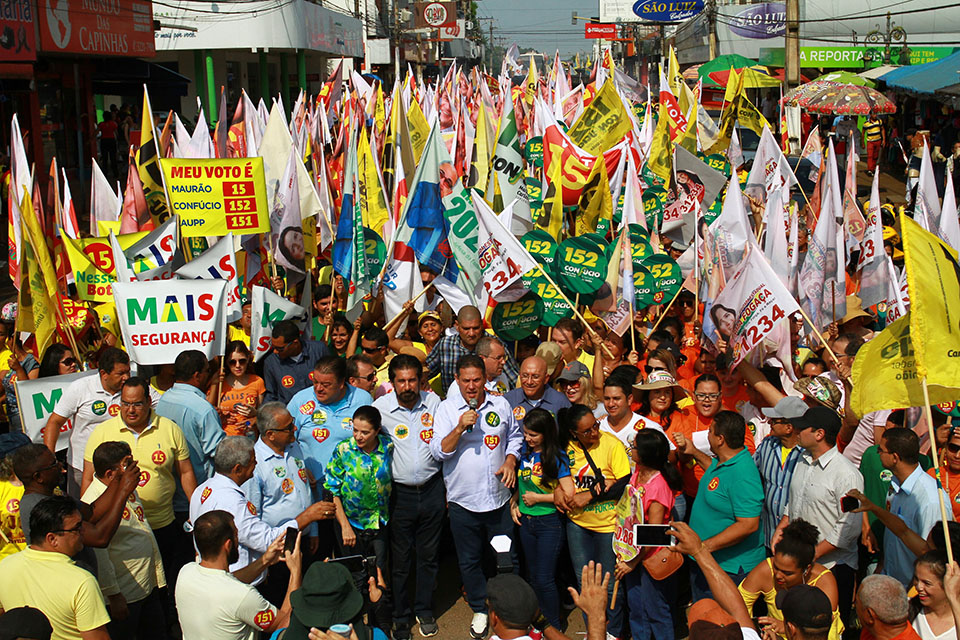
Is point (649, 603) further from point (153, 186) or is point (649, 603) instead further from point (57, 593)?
point (153, 186)

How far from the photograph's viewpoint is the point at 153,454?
556 centimetres

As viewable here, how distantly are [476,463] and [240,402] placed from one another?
2012 millimetres

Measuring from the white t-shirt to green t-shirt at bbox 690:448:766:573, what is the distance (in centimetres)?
230

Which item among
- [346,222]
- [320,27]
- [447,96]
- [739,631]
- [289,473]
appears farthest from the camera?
[320,27]

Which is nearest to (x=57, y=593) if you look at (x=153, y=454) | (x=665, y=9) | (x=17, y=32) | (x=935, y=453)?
(x=153, y=454)

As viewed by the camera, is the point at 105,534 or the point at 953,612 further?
the point at 105,534

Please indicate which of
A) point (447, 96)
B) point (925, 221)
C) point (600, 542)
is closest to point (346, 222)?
point (600, 542)

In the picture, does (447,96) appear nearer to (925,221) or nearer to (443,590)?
(925,221)

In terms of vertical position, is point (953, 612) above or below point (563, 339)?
below

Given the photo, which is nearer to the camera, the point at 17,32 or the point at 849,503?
the point at 849,503

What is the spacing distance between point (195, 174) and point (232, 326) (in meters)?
1.77

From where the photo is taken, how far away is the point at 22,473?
4.86 m

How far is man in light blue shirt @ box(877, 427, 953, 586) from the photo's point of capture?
4.84 meters

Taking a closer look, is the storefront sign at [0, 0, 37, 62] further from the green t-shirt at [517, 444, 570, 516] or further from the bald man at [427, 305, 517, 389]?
the green t-shirt at [517, 444, 570, 516]
